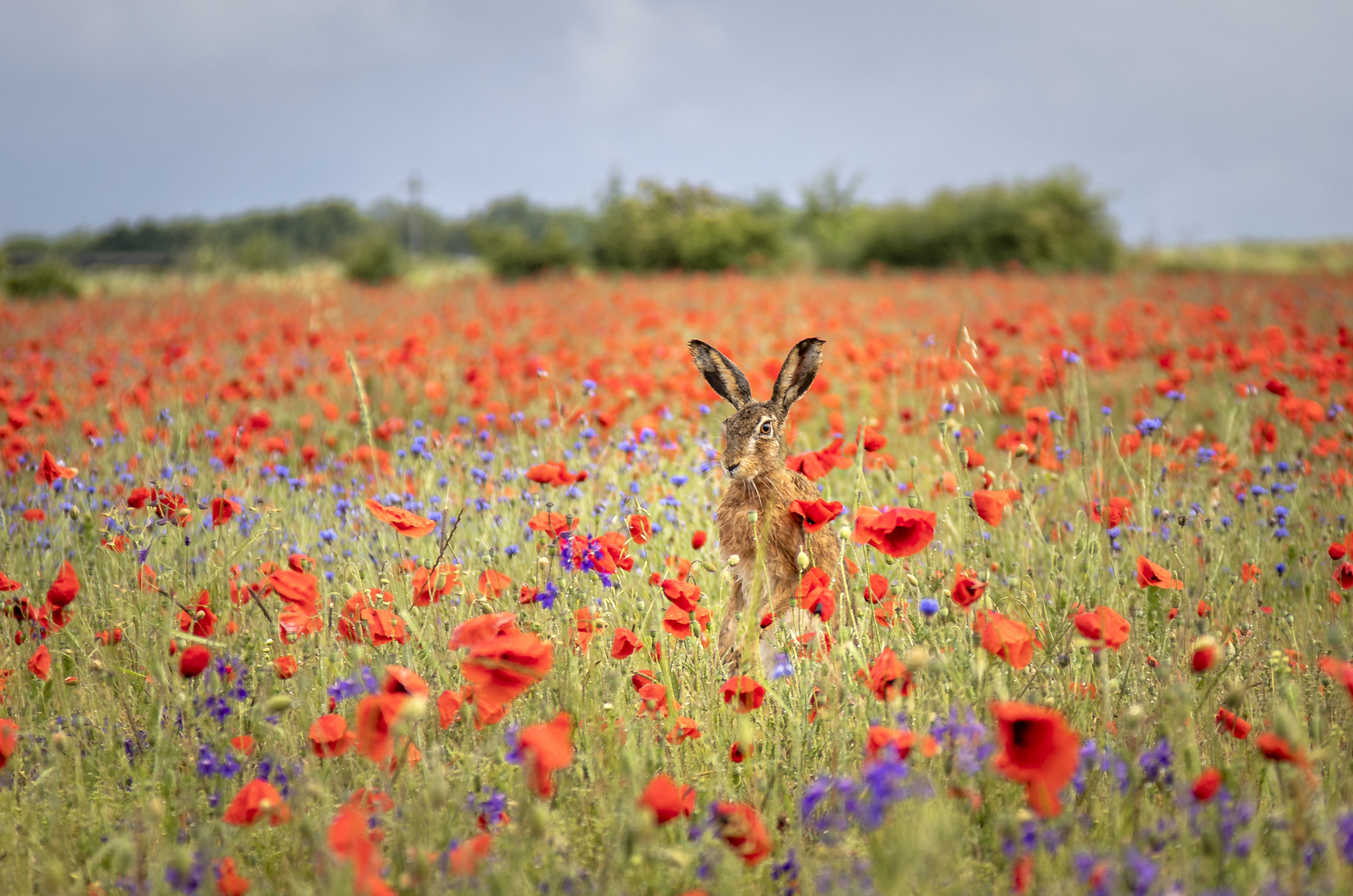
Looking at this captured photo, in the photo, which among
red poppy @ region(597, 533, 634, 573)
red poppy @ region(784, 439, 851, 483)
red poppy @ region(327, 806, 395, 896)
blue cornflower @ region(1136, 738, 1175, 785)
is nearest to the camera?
red poppy @ region(327, 806, 395, 896)

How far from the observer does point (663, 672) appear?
6.76 ft

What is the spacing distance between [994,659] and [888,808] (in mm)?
674

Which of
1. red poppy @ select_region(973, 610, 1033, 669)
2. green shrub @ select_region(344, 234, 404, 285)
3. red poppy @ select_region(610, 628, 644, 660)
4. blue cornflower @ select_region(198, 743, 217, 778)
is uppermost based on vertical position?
green shrub @ select_region(344, 234, 404, 285)

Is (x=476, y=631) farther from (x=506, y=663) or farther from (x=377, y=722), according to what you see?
(x=377, y=722)

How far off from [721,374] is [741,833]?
53.5 inches

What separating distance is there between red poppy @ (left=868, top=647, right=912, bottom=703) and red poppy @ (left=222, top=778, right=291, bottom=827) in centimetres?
108

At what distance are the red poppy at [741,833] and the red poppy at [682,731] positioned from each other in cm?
34

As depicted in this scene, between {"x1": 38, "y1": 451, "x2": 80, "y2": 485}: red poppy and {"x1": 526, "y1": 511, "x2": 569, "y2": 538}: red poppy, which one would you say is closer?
{"x1": 526, "y1": 511, "x2": 569, "y2": 538}: red poppy

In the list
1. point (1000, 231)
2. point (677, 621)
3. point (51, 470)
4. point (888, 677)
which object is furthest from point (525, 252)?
point (888, 677)

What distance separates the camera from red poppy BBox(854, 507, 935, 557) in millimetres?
1693

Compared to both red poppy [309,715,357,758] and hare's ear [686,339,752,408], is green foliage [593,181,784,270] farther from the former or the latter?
red poppy [309,715,357,758]

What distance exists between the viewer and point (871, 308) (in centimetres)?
1072

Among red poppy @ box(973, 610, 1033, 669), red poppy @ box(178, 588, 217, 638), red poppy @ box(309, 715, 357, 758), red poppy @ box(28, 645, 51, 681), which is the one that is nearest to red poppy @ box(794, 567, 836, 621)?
red poppy @ box(973, 610, 1033, 669)

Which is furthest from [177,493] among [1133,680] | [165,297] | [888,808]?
[165,297]
